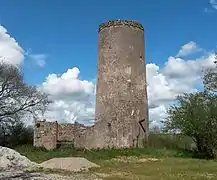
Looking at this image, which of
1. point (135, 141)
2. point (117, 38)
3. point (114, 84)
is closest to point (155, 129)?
point (135, 141)

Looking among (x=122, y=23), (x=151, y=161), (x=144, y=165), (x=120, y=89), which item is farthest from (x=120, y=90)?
(x=144, y=165)

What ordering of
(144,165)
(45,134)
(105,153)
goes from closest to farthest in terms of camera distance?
(144,165), (105,153), (45,134)

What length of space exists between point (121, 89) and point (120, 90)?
0.12 metres

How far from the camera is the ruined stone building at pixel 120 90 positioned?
36.1 metres

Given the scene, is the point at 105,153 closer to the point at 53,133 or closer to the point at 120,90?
the point at 120,90

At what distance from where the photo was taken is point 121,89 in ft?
119

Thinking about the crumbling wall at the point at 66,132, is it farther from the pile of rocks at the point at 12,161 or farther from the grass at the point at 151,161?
the pile of rocks at the point at 12,161

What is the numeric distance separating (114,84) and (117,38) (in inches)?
162

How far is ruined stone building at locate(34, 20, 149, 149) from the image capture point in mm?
36125

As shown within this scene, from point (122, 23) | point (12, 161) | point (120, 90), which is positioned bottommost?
point (12, 161)

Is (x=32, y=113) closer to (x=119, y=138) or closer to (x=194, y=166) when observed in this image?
(x=119, y=138)

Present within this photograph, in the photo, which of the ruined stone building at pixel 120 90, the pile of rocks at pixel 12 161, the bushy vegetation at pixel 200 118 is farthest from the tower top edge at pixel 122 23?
the pile of rocks at pixel 12 161

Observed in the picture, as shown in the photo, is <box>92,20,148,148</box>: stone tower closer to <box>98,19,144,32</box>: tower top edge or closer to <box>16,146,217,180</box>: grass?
<box>98,19,144,32</box>: tower top edge

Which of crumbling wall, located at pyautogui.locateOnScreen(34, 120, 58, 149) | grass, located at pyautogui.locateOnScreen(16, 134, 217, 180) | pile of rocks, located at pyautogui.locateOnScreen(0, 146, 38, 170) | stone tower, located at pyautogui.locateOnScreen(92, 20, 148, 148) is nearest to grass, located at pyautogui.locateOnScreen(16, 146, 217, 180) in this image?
grass, located at pyautogui.locateOnScreen(16, 134, 217, 180)
